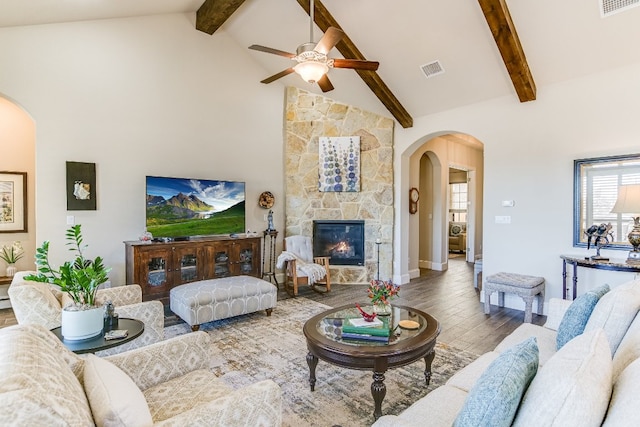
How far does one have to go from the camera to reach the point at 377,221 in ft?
20.3

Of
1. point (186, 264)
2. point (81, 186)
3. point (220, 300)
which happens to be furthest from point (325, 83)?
point (81, 186)

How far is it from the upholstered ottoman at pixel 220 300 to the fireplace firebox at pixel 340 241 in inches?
89.0

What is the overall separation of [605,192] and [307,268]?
384cm

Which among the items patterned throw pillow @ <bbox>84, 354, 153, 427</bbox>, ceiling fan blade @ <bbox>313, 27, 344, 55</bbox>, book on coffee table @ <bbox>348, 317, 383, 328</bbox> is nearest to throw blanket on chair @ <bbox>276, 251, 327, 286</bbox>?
book on coffee table @ <bbox>348, 317, 383, 328</bbox>

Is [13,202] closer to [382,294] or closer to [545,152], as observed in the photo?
[382,294]

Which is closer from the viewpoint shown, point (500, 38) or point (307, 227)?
point (500, 38)

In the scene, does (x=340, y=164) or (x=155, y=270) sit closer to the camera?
(x=155, y=270)

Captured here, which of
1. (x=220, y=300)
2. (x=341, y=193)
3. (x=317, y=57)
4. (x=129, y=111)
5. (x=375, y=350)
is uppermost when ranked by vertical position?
(x=317, y=57)

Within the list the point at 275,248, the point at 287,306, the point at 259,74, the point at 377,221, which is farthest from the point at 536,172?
the point at 259,74

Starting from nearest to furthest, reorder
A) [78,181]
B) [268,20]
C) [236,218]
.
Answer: [78,181] → [268,20] → [236,218]

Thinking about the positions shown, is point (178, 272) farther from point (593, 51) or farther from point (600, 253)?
point (593, 51)

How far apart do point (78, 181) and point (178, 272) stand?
65.0 inches

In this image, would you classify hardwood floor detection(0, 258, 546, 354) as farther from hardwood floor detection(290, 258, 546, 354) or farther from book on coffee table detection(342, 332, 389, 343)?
book on coffee table detection(342, 332, 389, 343)

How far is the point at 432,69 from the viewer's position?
4676 millimetres
